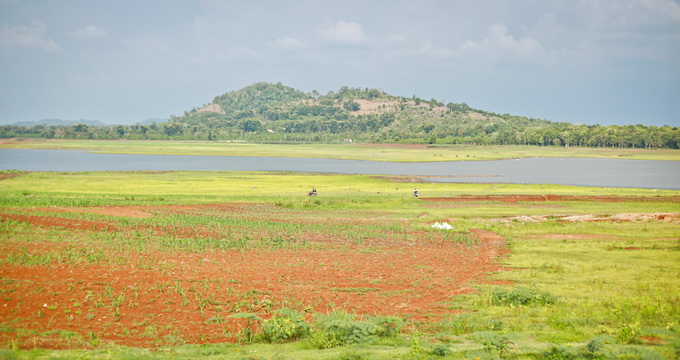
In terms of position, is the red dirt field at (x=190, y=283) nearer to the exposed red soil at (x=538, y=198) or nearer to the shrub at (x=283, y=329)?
the shrub at (x=283, y=329)

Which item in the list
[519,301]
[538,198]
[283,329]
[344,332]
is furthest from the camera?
[538,198]

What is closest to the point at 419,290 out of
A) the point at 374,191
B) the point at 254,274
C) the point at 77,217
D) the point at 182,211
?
the point at 254,274

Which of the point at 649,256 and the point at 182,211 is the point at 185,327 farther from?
the point at 182,211

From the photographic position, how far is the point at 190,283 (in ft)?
56.2

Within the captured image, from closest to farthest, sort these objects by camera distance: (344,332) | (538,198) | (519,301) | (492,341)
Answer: (492,341) < (344,332) < (519,301) < (538,198)

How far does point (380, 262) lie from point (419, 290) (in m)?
4.64

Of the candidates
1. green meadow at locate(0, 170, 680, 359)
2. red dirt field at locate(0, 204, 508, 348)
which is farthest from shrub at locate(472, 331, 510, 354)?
red dirt field at locate(0, 204, 508, 348)

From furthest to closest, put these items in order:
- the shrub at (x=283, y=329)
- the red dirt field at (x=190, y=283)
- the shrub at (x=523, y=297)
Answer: the shrub at (x=523, y=297)
the red dirt field at (x=190, y=283)
the shrub at (x=283, y=329)

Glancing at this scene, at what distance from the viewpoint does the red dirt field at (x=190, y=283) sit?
12.9 metres

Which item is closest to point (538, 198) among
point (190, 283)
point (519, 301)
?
point (519, 301)

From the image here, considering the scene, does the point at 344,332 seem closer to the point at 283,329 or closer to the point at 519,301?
the point at 283,329

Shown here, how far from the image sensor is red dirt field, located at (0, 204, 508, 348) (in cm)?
1291

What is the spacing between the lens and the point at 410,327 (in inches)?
535

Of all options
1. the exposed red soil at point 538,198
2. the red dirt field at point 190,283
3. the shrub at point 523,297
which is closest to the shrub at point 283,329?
the red dirt field at point 190,283
